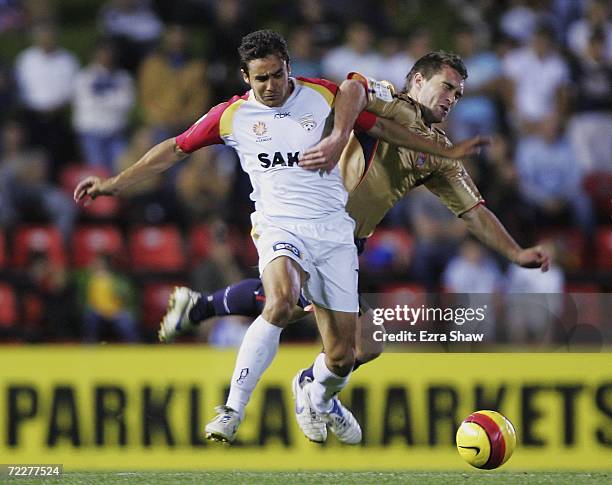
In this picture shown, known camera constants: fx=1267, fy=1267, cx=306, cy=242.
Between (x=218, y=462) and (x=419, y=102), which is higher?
(x=419, y=102)

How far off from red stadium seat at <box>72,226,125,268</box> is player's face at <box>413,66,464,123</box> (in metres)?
4.49

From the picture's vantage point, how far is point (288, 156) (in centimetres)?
643

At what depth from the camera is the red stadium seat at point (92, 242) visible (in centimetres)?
1080

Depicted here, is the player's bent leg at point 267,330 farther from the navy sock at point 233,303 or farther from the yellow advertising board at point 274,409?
the yellow advertising board at point 274,409

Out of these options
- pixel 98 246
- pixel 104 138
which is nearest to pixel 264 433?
pixel 98 246

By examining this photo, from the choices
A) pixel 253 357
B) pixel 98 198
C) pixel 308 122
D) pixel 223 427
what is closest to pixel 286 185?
pixel 308 122

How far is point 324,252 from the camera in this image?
650cm

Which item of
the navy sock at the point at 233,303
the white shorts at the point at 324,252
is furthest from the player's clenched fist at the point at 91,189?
the navy sock at the point at 233,303

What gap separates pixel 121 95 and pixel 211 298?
481cm

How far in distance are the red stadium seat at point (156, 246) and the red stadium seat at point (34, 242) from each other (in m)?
0.62

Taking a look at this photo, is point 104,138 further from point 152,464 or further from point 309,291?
point 309,291

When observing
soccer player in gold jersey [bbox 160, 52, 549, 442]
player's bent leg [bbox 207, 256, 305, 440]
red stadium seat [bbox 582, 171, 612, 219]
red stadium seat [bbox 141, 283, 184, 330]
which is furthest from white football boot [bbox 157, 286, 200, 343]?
red stadium seat [bbox 582, 171, 612, 219]

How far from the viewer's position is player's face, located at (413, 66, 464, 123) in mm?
6898

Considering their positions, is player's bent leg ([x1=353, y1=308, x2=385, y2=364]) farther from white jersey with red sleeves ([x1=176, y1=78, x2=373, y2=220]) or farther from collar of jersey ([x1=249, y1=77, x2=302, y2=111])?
collar of jersey ([x1=249, y1=77, x2=302, y2=111])
